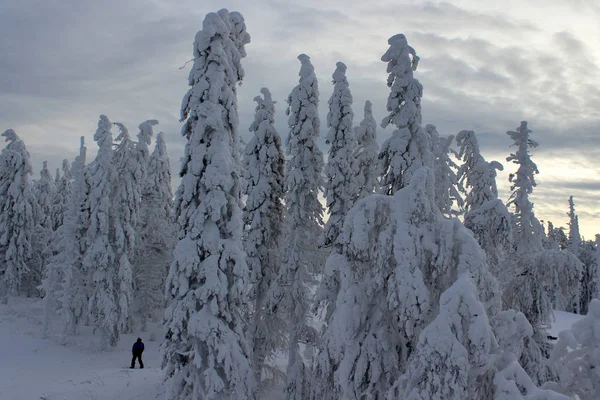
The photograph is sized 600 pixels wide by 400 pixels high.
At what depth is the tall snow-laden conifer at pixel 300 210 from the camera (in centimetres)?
2198

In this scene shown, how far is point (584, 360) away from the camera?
8492 millimetres

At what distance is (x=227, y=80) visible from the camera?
57.9 ft

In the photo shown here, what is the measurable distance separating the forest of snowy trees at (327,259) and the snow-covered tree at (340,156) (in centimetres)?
9

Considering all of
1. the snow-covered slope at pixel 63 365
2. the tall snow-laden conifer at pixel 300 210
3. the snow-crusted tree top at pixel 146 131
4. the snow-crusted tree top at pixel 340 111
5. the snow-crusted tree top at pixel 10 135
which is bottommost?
the snow-covered slope at pixel 63 365

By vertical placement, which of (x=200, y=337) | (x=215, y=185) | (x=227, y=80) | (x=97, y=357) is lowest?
(x=97, y=357)

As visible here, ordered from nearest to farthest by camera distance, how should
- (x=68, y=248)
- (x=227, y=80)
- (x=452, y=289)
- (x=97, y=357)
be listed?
(x=452, y=289)
(x=227, y=80)
(x=97, y=357)
(x=68, y=248)

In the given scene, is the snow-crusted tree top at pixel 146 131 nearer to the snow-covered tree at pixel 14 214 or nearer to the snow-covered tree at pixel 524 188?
the snow-covered tree at pixel 14 214

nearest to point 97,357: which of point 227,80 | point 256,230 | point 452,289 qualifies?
point 256,230

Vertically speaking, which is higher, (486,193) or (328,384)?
(486,193)

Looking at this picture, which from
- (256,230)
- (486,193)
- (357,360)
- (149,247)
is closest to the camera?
(357,360)

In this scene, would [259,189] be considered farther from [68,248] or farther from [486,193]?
[68,248]

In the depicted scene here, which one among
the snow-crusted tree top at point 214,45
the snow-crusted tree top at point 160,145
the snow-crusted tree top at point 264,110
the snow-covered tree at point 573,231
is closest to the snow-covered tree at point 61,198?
the snow-crusted tree top at point 160,145

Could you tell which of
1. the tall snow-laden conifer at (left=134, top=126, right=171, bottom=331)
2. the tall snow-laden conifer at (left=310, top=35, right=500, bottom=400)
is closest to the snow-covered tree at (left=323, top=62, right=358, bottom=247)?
the tall snow-laden conifer at (left=310, top=35, right=500, bottom=400)

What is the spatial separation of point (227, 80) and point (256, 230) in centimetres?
759
